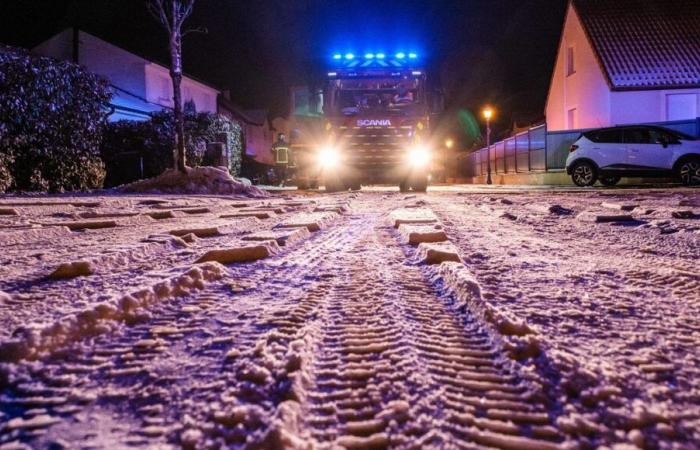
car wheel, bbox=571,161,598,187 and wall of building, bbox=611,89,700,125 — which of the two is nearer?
car wheel, bbox=571,161,598,187

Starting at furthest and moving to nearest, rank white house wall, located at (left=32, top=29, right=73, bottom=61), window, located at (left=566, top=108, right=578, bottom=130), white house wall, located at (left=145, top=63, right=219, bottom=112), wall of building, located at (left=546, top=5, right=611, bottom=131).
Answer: white house wall, located at (left=145, top=63, right=219, bottom=112) → white house wall, located at (left=32, top=29, right=73, bottom=61) → window, located at (left=566, top=108, right=578, bottom=130) → wall of building, located at (left=546, top=5, right=611, bottom=131)

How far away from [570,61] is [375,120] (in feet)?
50.6

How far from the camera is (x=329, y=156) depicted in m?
13.3

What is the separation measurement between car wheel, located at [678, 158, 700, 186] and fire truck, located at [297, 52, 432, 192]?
22.4 ft

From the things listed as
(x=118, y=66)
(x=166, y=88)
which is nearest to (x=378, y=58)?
(x=118, y=66)

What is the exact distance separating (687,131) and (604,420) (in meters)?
18.8

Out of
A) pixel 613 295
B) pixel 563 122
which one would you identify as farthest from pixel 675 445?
pixel 563 122

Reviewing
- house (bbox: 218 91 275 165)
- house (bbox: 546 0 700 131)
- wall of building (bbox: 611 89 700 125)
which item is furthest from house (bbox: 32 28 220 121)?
wall of building (bbox: 611 89 700 125)

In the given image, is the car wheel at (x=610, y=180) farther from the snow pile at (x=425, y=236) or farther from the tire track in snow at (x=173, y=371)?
the tire track in snow at (x=173, y=371)

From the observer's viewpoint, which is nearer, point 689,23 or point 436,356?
point 436,356

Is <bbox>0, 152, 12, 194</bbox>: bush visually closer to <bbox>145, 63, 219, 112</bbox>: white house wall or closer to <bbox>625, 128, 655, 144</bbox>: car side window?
<bbox>625, 128, 655, 144</bbox>: car side window

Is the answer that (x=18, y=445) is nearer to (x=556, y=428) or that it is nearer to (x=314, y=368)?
(x=314, y=368)

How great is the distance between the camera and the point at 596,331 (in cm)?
176

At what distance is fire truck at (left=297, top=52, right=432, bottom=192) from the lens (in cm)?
1236
